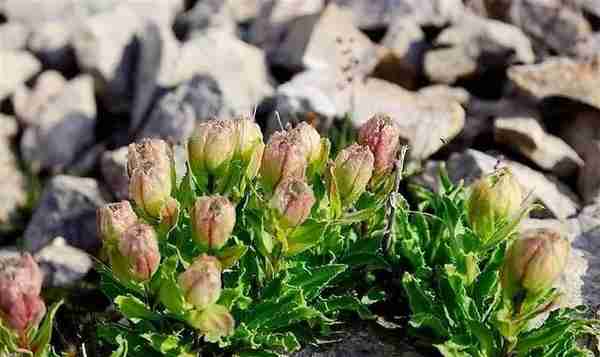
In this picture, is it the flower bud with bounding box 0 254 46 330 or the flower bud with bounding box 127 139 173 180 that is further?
the flower bud with bounding box 127 139 173 180

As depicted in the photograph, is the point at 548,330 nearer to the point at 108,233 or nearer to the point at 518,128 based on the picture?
the point at 108,233

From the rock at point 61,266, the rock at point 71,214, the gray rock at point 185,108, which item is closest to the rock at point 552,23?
the gray rock at point 185,108

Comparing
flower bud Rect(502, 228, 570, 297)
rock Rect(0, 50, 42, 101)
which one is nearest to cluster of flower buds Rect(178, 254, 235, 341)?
flower bud Rect(502, 228, 570, 297)

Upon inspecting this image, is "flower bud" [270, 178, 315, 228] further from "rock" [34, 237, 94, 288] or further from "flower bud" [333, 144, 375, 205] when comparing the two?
"rock" [34, 237, 94, 288]

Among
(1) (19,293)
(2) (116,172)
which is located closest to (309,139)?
(1) (19,293)

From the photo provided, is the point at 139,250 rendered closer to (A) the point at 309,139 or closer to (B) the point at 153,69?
(A) the point at 309,139

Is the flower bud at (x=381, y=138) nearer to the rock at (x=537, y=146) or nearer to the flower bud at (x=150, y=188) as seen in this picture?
the flower bud at (x=150, y=188)

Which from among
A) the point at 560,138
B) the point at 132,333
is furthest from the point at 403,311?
the point at 560,138
